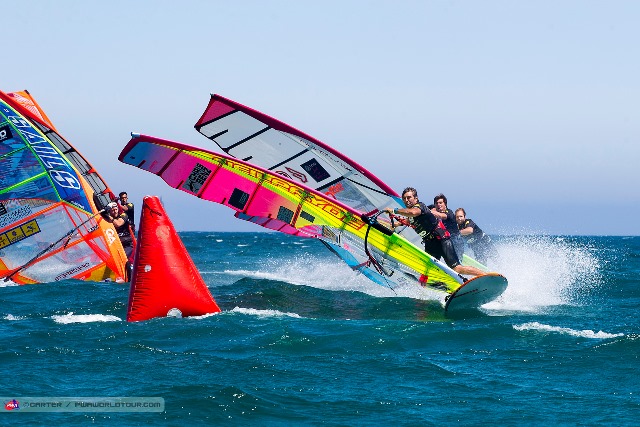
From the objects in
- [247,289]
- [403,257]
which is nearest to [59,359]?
[403,257]

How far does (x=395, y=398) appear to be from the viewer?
8.48 metres

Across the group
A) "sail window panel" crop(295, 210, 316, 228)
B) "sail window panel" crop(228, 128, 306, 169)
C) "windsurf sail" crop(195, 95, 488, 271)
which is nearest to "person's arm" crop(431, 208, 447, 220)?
"sail window panel" crop(295, 210, 316, 228)

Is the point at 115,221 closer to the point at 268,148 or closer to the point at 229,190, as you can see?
the point at 268,148

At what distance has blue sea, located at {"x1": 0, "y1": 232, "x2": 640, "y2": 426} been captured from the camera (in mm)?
8070

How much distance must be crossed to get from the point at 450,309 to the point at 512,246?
212 inches

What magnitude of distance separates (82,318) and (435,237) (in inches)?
215

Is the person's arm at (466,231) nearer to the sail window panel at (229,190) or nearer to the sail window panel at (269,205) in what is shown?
the sail window panel at (269,205)

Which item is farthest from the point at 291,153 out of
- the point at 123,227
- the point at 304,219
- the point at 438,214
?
the point at 123,227

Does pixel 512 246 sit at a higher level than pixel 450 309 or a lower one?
higher

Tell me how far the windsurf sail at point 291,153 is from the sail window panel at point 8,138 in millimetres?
4672

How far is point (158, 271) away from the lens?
463 inches

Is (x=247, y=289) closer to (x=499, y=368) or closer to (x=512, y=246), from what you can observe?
(x=512, y=246)

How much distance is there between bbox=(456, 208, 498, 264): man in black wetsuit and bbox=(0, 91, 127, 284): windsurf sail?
7.49 meters

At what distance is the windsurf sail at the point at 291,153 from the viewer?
16766 mm
